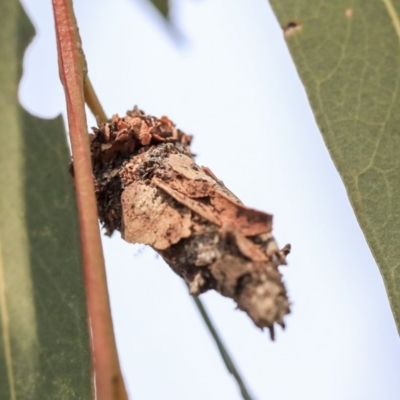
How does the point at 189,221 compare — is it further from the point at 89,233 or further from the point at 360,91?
the point at 360,91

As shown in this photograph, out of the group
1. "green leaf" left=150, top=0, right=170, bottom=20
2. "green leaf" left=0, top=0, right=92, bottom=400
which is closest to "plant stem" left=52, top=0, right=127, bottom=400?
"green leaf" left=0, top=0, right=92, bottom=400

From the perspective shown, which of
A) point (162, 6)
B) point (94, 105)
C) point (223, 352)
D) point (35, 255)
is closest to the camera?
point (94, 105)

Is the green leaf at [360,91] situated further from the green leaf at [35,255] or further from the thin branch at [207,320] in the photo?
the green leaf at [35,255]

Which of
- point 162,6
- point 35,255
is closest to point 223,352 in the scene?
point 35,255

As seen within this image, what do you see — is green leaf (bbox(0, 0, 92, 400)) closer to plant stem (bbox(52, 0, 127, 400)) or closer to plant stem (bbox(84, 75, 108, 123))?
plant stem (bbox(84, 75, 108, 123))

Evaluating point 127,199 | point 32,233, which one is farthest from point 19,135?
point 127,199

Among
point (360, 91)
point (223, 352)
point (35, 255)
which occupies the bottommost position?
point (223, 352)

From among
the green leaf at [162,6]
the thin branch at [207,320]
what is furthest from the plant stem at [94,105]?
the green leaf at [162,6]

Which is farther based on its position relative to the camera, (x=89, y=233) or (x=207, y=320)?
(x=207, y=320)
